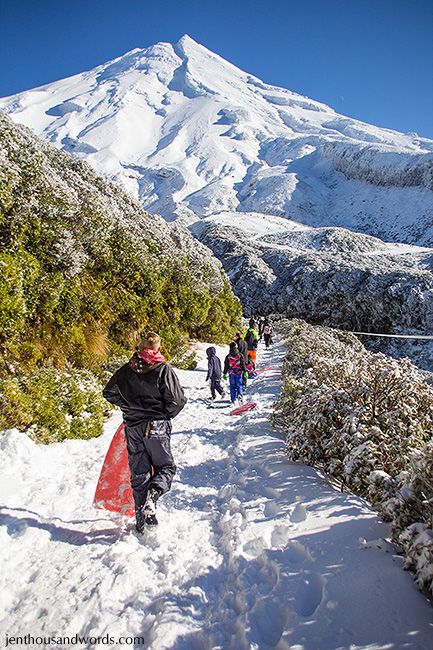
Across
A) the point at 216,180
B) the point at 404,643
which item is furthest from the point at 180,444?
the point at 216,180

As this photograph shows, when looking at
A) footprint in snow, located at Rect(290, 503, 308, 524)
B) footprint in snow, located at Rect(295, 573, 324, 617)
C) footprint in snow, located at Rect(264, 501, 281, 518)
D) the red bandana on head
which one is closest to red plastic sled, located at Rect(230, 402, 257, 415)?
footprint in snow, located at Rect(264, 501, 281, 518)

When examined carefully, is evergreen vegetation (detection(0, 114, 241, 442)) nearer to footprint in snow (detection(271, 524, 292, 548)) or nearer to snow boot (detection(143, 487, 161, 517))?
snow boot (detection(143, 487, 161, 517))

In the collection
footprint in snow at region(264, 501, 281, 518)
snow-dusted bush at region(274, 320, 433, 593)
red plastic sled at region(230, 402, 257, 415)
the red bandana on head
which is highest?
the red bandana on head

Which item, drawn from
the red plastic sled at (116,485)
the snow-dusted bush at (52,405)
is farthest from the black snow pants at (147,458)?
the snow-dusted bush at (52,405)

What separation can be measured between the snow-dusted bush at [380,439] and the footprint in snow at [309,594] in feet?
2.14

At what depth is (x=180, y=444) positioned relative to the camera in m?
6.44

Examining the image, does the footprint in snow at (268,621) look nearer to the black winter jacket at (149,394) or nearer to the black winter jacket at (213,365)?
the black winter jacket at (149,394)

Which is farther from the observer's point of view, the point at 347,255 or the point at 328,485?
the point at 347,255

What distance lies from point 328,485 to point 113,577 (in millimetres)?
2698

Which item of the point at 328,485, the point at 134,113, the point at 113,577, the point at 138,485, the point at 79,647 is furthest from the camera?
the point at 134,113

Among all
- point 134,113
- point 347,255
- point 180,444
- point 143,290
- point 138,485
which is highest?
point 134,113

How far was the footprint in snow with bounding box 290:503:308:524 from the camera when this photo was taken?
3654 millimetres

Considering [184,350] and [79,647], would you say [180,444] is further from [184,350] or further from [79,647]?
[184,350]

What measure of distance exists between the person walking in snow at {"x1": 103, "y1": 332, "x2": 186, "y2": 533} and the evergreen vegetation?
255 centimetres
